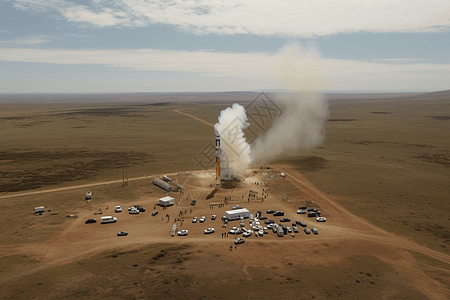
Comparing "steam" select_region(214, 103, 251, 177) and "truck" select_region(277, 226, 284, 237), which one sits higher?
"steam" select_region(214, 103, 251, 177)

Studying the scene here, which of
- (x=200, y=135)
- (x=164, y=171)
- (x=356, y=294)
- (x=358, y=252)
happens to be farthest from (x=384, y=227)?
(x=200, y=135)

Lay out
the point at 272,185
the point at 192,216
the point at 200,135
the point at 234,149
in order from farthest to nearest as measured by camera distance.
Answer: the point at 200,135 → the point at 234,149 → the point at 272,185 → the point at 192,216

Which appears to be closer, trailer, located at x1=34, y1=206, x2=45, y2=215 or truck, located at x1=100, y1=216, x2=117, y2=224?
truck, located at x1=100, y1=216, x2=117, y2=224

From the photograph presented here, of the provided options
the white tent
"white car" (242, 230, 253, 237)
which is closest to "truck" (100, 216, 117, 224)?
the white tent

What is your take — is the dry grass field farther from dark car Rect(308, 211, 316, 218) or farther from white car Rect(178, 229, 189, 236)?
dark car Rect(308, 211, 316, 218)

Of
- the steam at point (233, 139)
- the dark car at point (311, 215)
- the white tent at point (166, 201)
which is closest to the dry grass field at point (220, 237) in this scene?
the white tent at point (166, 201)

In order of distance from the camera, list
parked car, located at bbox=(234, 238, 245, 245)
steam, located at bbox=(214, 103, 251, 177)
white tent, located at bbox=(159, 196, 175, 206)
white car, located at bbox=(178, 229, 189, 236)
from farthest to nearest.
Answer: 1. steam, located at bbox=(214, 103, 251, 177)
2. white tent, located at bbox=(159, 196, 175, 206)
3. white car, located at bbox=(178, 229, 189, 236)
4. parked car, located at bbox=(234, 238, 245, 245)

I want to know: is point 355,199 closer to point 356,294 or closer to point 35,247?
point 356,294
